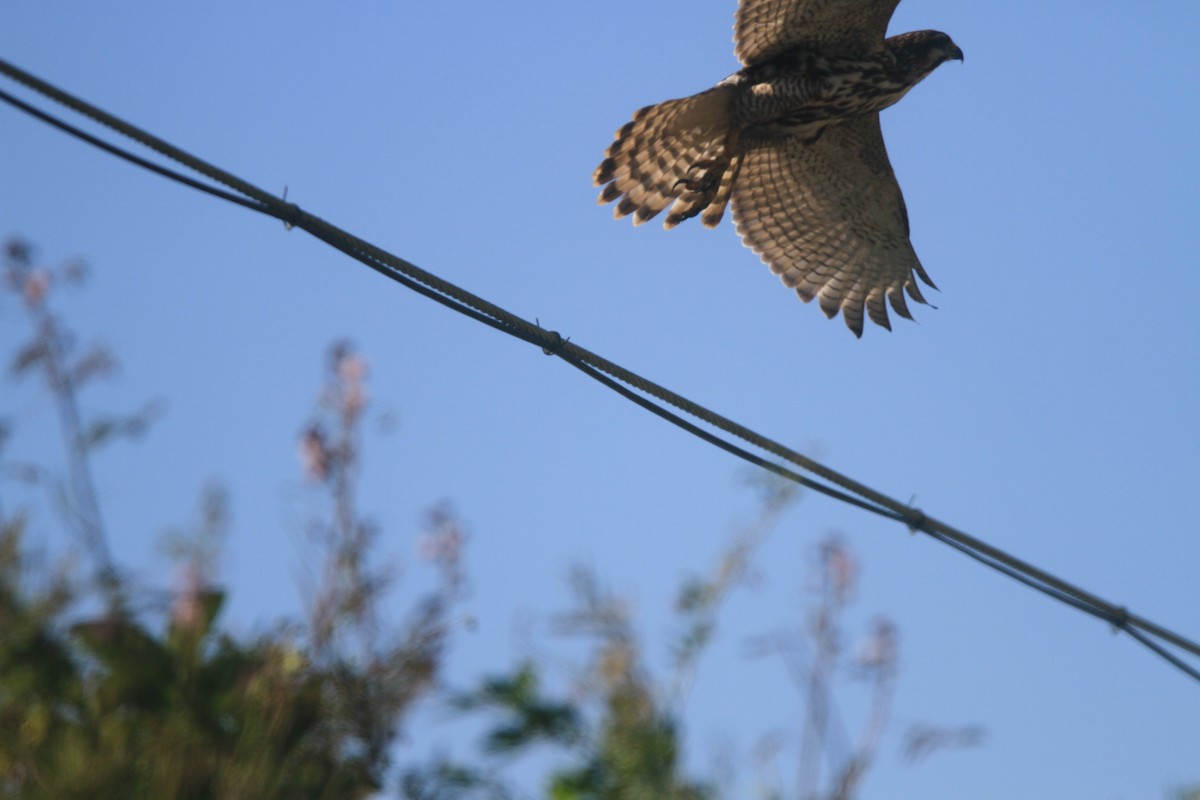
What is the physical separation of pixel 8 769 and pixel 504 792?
4.04ft

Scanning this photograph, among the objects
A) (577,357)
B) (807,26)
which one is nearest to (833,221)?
(807,26)

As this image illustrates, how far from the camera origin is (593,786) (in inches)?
160

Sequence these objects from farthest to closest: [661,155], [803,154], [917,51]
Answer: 1. [803,154]
2. [661,155]
3. [917,51]

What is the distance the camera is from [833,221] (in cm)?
930

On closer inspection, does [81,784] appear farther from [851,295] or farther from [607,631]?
[851,295]

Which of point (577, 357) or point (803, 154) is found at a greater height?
point (803, 154)

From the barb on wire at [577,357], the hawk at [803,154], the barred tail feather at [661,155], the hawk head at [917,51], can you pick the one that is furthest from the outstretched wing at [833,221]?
the barb on wire at [577,357]

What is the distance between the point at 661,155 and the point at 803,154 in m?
0.97

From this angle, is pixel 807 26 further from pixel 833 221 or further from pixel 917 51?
pixel 833 221

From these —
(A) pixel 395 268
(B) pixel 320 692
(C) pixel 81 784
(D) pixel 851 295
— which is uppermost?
(D) pixel 851 295

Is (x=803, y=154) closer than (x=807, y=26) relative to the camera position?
No

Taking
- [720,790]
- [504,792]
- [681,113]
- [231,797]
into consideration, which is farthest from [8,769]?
[681,113]

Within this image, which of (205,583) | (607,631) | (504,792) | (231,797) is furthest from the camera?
(205,583)

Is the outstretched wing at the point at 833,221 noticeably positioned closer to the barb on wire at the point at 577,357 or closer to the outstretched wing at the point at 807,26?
the outstretched wing at the point at 807,26
